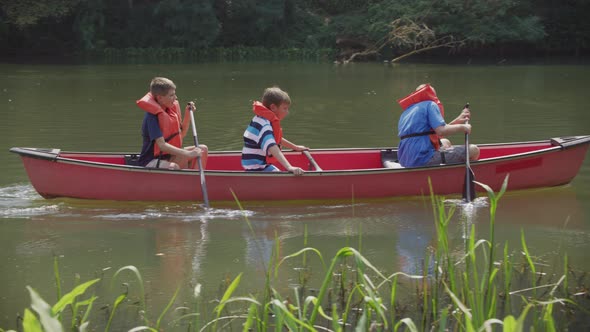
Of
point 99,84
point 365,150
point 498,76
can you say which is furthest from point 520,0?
point 365,150

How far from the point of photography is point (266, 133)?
649 centimetres

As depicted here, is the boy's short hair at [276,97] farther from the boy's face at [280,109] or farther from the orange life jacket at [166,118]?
the orange life jacket at [166,118]

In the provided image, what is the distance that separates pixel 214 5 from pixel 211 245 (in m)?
21.6

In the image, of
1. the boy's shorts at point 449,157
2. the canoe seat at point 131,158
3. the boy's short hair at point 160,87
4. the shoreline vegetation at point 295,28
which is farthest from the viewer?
the shoreline vegetation at point 295,28

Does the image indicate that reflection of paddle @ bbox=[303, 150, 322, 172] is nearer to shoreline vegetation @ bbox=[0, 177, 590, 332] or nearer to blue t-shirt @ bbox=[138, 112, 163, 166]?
blue t-shirt @ bbox=[138, 112, 163, 166]

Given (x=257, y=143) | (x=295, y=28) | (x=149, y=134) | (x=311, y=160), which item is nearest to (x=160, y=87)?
(x=149, y=134)

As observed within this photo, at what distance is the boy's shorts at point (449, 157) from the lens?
6863 mm

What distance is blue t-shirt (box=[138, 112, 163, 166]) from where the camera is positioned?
645 centimetres

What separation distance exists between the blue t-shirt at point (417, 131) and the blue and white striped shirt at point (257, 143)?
3.51ft

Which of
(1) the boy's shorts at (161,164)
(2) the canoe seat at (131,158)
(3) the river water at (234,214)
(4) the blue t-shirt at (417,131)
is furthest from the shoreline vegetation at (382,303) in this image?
(2) the canoe seat at (131,158)

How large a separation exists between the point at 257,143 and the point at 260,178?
272 mm

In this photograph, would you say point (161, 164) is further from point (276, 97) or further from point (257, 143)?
point (276, 97)

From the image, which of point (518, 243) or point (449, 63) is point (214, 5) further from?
point (518, 243)

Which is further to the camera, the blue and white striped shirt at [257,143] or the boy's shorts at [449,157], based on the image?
the boy's shorts at [449,157]
